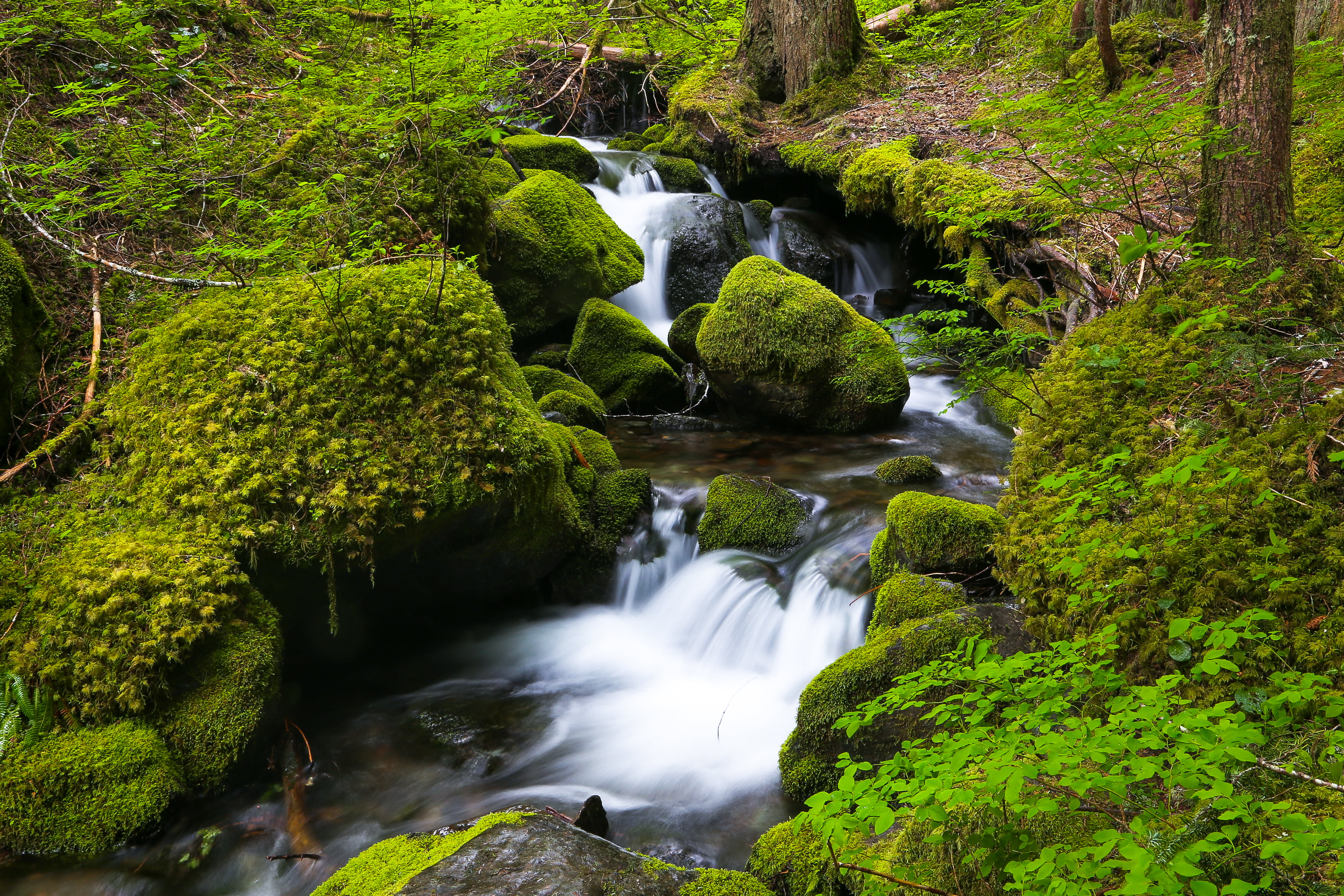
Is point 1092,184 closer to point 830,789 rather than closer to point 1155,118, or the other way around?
point 1155,118

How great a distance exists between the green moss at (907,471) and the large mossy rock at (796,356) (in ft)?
3.25

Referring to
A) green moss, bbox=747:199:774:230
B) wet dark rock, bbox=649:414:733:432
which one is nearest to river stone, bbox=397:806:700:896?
wet dark rock, bbox=649:414:733:432

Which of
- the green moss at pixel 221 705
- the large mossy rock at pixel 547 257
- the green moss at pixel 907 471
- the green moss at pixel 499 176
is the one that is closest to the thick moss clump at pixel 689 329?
the large mossy rock at pixel 547 257

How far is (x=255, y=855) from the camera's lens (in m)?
3.38

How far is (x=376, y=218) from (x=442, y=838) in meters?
4.44

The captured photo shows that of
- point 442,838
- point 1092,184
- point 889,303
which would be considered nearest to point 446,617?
point 442,838

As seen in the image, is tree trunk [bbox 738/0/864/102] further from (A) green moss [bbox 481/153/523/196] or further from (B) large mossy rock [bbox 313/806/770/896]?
(B) large mossy rock [bbox 313/806/770/896]

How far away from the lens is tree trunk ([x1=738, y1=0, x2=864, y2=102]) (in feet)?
38.6

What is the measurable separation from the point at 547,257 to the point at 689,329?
1737mm

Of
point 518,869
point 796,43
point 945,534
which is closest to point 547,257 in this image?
point 945,534

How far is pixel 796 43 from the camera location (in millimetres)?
12141

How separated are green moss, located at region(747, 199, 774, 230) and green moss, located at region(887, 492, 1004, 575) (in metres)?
7.56

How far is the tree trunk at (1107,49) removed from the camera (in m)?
7.32

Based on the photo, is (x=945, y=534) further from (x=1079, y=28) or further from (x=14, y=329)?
(x=1079, y=28)
